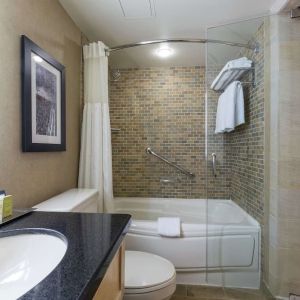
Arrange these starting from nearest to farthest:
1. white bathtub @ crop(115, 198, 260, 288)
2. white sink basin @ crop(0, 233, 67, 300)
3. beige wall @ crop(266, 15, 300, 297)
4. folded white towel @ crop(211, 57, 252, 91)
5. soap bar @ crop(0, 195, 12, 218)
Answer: white sink basin @ crop(0, 233, 67, 300) → soap bar @ crop(0, 195, 12, 218) → beige wall @ crop(266, 15, 300, 297) → white bathtub @ crop(115, 198, 260, 288) → folded white towel @ crop(211, 57, 252, 91)

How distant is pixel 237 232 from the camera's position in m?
2.05

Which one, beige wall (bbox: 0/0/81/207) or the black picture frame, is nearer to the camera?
beige wall (bbox: 0/0/81/207)

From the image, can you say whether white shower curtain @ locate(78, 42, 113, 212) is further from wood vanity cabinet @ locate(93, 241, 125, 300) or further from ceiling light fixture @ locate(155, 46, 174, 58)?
wood vanity cabinet @ locate(93, 241, 125, 300)

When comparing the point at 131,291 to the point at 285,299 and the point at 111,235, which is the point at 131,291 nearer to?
the point at 111,235

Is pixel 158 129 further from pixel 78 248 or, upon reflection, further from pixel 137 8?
pixel 78 248

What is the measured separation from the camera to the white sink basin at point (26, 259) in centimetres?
70

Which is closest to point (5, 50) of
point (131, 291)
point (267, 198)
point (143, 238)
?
point (131, 291)

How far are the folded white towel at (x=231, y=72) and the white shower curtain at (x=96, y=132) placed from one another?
1.10 metres

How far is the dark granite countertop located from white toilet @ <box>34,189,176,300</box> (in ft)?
1.26

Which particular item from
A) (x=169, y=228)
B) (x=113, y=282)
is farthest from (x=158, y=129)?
(x=113, y=282)

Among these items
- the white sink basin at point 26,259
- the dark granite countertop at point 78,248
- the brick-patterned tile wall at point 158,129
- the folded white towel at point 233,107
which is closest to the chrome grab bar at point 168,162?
the brick-patterned tile wall at point 158,129

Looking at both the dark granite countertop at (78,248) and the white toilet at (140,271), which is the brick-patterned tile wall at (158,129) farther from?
the dark granite countertop at (78,248)

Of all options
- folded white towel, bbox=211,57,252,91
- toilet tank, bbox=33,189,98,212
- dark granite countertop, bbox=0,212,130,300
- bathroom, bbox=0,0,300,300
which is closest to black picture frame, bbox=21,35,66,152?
bathroom, bbox=0,0,300,300

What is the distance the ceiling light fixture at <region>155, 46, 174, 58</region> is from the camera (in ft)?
8.67
